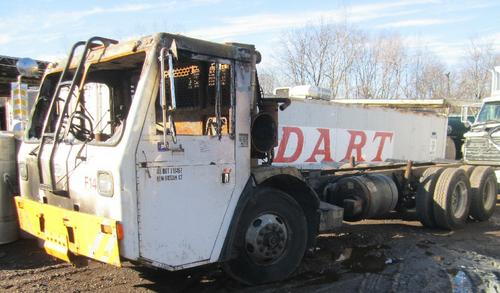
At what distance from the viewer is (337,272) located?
568 cm

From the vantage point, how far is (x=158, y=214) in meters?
3.99

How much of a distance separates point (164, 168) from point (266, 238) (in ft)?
4.90

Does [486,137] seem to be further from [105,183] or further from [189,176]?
[105,183]

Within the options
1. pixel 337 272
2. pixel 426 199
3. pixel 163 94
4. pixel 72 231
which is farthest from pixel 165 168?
pixel 426 199

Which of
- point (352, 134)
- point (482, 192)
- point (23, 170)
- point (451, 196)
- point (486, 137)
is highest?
point (23, 170)

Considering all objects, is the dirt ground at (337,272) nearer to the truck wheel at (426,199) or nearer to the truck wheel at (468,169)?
the truck wheel at (426,199)

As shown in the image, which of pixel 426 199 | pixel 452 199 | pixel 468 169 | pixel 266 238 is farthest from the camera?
pixel 468 169

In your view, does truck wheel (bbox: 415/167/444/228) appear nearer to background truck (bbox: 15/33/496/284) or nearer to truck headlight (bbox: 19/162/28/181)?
background truck (bbox: 15/33/496/284)

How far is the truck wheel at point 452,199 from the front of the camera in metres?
7.83

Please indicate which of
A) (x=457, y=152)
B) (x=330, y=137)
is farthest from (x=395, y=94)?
(x=330, y=137)

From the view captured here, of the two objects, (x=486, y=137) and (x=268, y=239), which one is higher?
(x=486, y=137)

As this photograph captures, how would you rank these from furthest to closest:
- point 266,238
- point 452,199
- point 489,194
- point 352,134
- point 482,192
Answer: point 352,134 → point 489,194 → point 482,192 → point 452,199 → point 266,238

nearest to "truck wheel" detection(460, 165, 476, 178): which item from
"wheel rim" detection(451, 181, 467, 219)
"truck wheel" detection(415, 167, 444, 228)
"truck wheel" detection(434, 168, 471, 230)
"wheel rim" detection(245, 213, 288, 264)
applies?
"truck wheel" detection(434, 168, 471, 230)

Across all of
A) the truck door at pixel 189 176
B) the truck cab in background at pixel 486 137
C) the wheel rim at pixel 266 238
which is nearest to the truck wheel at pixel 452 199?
the truck cab in background at pixel 486 137
